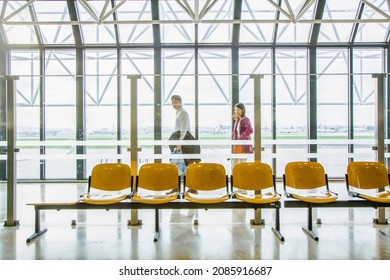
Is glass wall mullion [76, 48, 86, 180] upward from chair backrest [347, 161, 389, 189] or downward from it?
upward

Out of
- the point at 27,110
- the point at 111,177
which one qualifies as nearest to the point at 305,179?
the point at 111,177

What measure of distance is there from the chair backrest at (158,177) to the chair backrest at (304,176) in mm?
1382

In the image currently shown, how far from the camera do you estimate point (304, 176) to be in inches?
132

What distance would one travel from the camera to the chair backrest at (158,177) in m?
3.36

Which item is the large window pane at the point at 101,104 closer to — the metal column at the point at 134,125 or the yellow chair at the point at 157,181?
the metal column at the point at 134,125

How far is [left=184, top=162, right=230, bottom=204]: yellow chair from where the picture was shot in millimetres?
Answer: 3336

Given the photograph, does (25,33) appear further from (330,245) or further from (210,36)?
(330,245)

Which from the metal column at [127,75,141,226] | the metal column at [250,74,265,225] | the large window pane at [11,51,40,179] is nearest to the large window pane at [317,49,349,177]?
the metal column at [250,74,265,225]

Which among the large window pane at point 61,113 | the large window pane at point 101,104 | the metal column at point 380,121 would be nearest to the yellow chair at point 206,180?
the large window pane at point 101,104

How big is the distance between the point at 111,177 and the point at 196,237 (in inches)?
49.4

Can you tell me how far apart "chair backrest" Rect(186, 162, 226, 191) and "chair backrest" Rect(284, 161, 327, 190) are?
81 cm

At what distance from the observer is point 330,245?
2.86 meters

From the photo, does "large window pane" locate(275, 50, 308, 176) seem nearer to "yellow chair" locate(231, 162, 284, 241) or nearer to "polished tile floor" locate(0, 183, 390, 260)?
"polished tile floor" locate(0, 183, 390, 260)

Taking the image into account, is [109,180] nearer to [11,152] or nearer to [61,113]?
[11,152]
